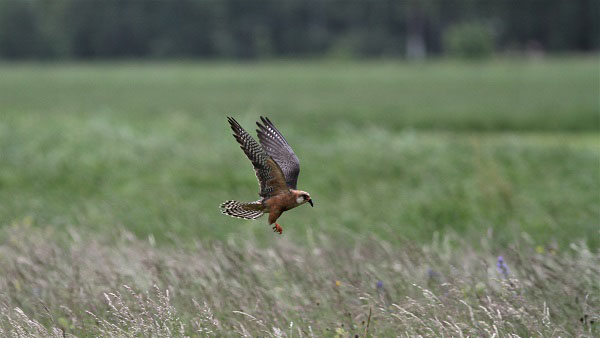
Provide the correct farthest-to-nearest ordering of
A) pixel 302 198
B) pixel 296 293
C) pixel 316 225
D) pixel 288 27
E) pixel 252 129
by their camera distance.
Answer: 1. pixel 288 27
2. pixel 252 129
3. pixel 316 225
4. pixel 296 293
5. pixel 302 198

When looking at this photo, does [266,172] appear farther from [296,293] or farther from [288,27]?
[288,27]

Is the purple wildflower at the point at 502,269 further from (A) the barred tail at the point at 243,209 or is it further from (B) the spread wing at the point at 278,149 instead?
(A) the barred tail at the point at 243,209

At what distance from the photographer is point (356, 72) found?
54.4 m

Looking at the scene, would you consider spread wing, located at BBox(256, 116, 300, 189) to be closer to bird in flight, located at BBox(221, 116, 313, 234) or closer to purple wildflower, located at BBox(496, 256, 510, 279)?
bird in flight, located at BBox(221, 116, 313, 234)

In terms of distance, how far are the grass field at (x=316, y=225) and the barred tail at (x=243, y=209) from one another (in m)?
1.94

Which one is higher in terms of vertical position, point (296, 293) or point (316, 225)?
point (296, 293)

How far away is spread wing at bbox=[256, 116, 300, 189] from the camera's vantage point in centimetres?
326

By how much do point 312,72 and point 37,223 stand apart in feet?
147

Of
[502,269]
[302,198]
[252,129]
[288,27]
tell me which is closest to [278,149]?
[302,198]

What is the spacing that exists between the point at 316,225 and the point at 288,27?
251 ft

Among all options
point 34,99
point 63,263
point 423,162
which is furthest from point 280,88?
point 63,263

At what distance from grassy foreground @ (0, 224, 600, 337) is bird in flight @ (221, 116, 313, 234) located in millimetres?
1991

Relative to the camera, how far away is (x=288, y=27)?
86.0 m

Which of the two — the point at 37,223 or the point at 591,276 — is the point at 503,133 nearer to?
the point at 37,223
